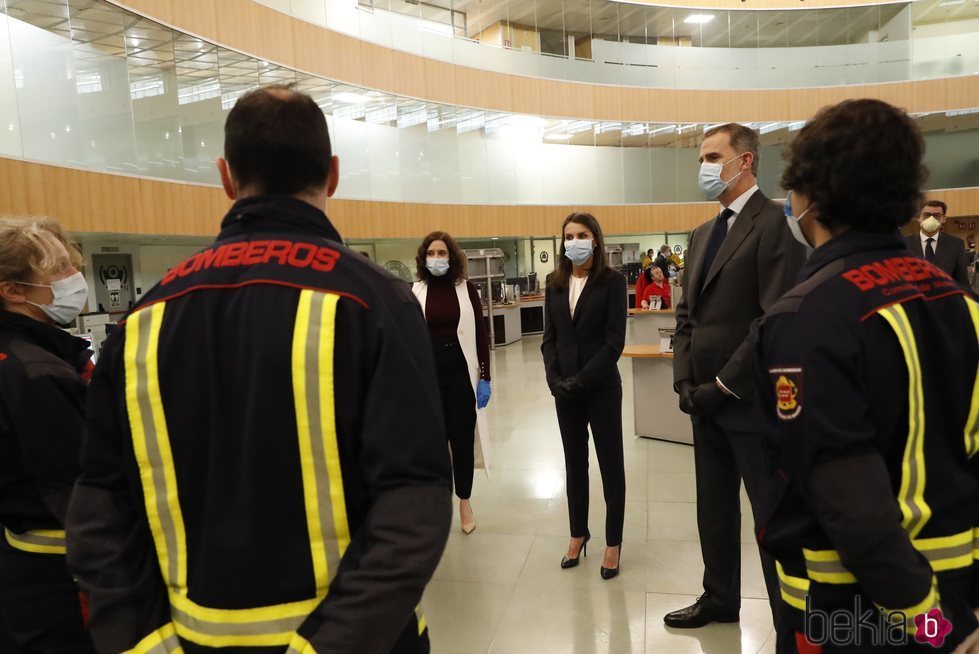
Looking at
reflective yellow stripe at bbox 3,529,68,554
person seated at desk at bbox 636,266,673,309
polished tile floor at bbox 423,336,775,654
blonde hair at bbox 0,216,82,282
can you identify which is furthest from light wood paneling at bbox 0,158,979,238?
person seated at desk at bbox 636,266,673,309

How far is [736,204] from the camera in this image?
8.63ft

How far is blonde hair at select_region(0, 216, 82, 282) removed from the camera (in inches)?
72.2

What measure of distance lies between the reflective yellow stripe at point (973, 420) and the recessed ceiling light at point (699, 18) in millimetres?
19215

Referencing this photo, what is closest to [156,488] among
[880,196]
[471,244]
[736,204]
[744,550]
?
[880,196]

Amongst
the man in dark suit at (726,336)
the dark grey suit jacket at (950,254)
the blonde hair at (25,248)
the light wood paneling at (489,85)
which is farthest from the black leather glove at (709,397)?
the light wood paneling at (489,85)

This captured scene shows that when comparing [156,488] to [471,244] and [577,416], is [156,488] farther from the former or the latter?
[471,244]

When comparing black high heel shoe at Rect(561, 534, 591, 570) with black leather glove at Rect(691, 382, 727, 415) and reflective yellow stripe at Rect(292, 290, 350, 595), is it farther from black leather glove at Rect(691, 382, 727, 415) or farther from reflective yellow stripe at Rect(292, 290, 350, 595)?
reflective yellow stripe at Rect(292, 290, 350, 595)

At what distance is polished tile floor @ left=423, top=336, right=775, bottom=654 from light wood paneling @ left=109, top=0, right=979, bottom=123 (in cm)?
795

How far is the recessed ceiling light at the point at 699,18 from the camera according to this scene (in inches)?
709

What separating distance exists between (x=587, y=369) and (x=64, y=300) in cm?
221

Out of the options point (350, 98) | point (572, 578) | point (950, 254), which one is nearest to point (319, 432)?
point (572, 578)

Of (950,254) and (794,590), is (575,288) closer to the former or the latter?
(794,590)

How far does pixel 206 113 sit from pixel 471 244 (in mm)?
8472

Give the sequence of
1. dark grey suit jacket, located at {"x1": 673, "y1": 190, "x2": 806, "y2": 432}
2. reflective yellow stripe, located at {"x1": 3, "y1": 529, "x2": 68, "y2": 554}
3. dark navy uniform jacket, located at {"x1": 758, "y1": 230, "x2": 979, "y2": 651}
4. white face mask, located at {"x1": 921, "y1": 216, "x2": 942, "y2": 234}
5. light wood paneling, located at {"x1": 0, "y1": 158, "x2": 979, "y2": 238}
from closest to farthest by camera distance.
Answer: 1. dark navy uniform jacket, located at {"x1": 758, "y1": 230, "x2": 979, "y2": 651}
2. reflective yellow stripe, located at {"x1": 3, "y1": 529, "x2": 68, "y2": 554}
3. dark grey suit jacket, located at {"x1": 673, "y1": 190, "x2": 806, "y2": 432}
4. white face mask, located at {"x1": 921, "y1": 216, "x2": 942, "y2": 234}
5. light wood paneling, located at {"x1": 0, "y1": 158, "x2": 979, "y2": 238}
